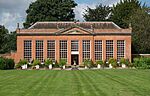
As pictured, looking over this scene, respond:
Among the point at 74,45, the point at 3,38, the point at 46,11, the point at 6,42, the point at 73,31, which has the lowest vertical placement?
the point at 74,45

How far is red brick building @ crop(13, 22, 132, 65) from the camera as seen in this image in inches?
2665

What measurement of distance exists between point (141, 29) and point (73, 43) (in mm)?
14539

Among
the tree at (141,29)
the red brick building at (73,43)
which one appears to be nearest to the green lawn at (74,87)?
the red brick building at (73,43)

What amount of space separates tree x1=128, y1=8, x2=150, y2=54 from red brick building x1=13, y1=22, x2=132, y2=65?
5.41 m

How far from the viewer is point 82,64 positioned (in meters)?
67.0

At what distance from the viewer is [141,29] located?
71.7 metres

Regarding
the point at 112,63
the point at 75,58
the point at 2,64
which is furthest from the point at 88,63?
Result: the point at 2,64

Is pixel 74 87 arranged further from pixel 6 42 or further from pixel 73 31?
pixel 6 42

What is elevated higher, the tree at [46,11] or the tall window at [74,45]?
the tree at [46,11]

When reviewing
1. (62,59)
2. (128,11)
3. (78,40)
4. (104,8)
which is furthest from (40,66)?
(104,8)

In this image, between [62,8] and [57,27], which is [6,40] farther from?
[57,27]

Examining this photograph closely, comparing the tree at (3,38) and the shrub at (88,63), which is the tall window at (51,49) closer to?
the shrub at (88,63)

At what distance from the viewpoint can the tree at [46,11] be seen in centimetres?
8419

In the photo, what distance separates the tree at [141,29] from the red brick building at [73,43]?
5411 millimetres
